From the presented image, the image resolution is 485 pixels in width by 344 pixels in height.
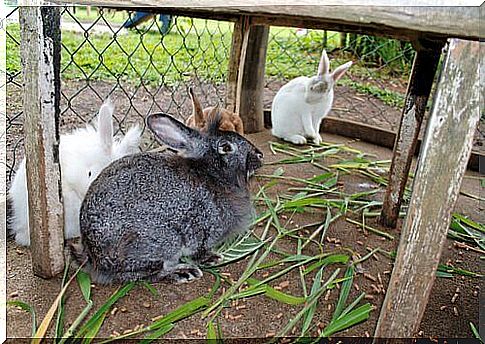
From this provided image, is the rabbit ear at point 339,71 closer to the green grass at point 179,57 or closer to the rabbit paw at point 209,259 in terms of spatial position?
the green grass at point 179,57

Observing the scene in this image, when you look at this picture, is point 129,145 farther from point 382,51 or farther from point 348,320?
point 382,51

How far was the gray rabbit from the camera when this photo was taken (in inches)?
75.8

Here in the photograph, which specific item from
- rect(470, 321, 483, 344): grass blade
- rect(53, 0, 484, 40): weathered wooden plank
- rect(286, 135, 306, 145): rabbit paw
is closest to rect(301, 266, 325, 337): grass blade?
rect(470, 321, 483, 344): grass blade

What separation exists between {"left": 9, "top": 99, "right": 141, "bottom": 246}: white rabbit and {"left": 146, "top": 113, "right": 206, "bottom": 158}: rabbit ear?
39 cm

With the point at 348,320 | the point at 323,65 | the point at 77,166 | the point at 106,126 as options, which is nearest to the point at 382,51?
the point at 323,65

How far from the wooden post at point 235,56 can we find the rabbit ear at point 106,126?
44.9 inches

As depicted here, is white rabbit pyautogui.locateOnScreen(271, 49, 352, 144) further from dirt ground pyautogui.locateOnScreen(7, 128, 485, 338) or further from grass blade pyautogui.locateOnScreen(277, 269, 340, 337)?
grass blade pyautogui.locateOnScreen(277, 269, 340, 337)

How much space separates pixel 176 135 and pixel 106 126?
454 mm

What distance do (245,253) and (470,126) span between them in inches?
44.4

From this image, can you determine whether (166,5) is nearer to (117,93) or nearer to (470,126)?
(470,126)

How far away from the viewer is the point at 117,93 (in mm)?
3816

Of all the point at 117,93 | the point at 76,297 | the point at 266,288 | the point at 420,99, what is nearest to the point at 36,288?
the point at 76,297

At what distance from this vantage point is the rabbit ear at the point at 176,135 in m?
2.00

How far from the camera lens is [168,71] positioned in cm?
438
